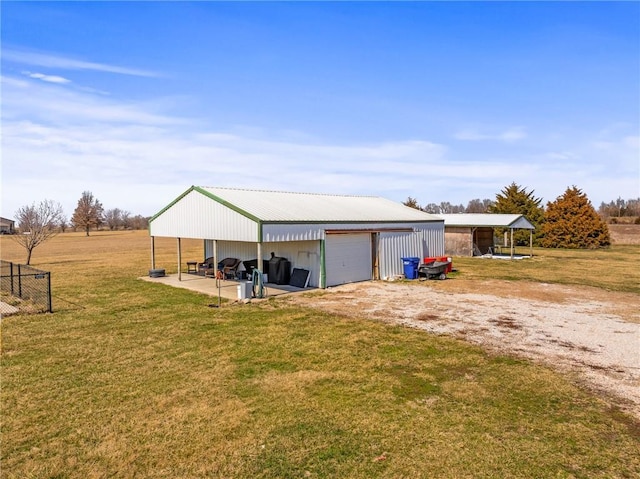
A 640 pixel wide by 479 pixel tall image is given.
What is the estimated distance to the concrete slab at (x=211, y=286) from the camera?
16.1 m

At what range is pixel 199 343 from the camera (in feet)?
31.5

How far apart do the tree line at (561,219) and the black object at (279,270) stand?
3083cm

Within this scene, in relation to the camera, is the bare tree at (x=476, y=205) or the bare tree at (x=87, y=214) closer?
the bare tree at (x=87, y=214)

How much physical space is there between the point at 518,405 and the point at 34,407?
737 cm

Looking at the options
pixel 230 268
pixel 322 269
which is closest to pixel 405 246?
pixel 322 269

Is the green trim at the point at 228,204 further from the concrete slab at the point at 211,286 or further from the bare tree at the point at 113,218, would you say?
the bare tree at the point at 113,218

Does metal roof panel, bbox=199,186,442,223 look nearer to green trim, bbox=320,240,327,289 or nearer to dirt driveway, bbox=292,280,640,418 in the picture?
green trim, bbox=320,240,327,289

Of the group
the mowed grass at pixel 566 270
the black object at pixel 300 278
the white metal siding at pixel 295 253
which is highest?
the white metal siding at pixel 295 253

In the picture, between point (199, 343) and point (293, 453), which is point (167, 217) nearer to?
point (199, 343)

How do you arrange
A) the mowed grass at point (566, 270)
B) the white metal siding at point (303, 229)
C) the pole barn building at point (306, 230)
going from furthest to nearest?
the mowed grass at point (566, 270) → the pole barn building at point (306, 230) → the white metal siding at point (303, 229)

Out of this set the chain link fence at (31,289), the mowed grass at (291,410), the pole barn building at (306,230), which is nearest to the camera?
the mowed grass at (291,410)

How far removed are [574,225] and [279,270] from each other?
33968mm

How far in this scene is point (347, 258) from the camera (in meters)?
18.8

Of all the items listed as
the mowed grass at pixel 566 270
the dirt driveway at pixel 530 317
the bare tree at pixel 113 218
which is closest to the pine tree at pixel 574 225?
the mowed grass at pixel 566 270
